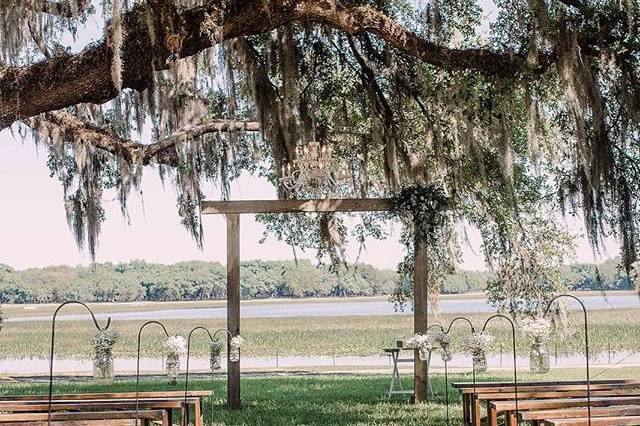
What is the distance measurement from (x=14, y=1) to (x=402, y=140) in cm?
433

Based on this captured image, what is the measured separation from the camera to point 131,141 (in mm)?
9523

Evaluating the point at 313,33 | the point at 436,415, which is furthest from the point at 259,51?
the point at 436,415

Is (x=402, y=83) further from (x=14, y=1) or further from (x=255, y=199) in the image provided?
(x=14, y=1)

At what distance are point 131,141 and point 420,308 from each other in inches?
140

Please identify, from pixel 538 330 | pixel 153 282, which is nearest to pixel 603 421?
pixel 538 330

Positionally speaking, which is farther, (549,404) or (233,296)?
(233,296)

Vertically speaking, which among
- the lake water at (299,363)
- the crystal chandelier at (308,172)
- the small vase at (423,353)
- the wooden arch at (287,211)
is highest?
the crystal chandelier at (308,172)

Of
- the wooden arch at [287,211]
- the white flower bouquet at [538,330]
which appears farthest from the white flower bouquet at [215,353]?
the white flower bouquet at [538,330]

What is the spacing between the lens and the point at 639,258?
749 cm

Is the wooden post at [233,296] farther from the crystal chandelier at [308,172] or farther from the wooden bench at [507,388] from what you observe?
the wooden bench at [507,388]

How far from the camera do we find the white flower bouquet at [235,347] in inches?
314

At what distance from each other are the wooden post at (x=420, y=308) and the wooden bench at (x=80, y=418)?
12.6ft

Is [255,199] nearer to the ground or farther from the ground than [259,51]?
nearer to the ground

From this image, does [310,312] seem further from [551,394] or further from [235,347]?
[551,394]
